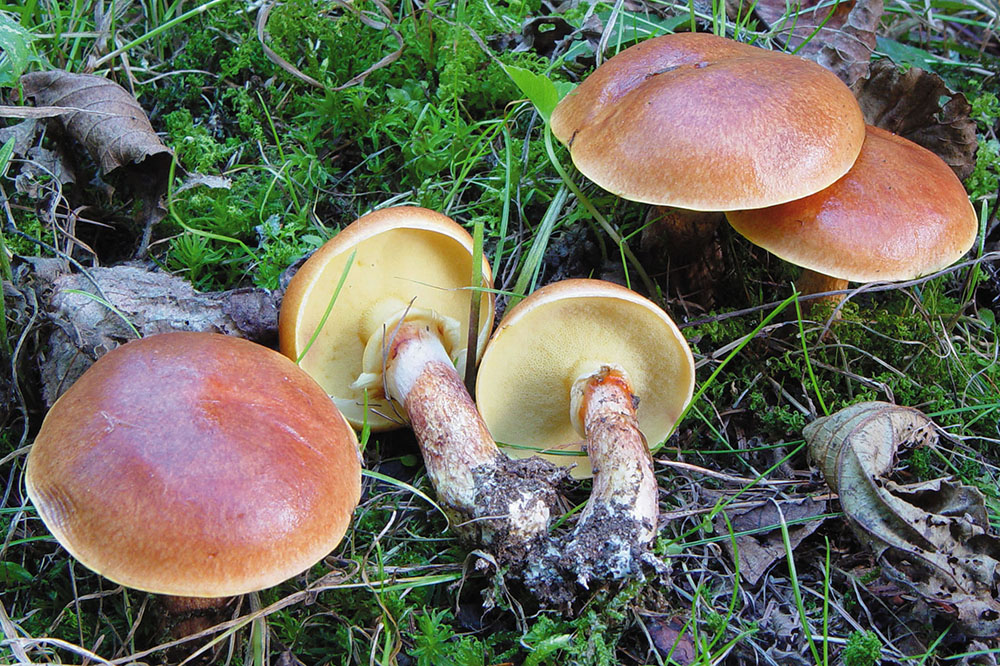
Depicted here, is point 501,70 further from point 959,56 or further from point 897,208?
point 959,56

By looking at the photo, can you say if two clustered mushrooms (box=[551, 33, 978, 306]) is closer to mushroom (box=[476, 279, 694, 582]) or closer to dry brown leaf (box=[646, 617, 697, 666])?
mushroom (box=[476, 279, 694, 582])

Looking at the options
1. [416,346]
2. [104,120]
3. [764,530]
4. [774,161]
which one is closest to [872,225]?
[774,161]

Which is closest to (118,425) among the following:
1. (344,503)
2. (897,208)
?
(344,503)

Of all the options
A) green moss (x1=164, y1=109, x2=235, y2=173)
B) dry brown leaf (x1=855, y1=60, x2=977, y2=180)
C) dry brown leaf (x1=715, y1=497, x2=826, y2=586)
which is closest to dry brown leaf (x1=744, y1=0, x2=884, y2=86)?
dry brown leaf (x1=855, y1=60, x2=977, y2=180)

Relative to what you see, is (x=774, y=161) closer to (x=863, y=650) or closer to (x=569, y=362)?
(x=569, y=362)

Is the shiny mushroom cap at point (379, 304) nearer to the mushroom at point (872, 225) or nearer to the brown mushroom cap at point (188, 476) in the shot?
the brown mushroom cap at point (188, 476)

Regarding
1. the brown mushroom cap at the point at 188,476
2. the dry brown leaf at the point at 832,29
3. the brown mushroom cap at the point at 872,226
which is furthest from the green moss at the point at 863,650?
the dry brown leaf at the point at 832,29
